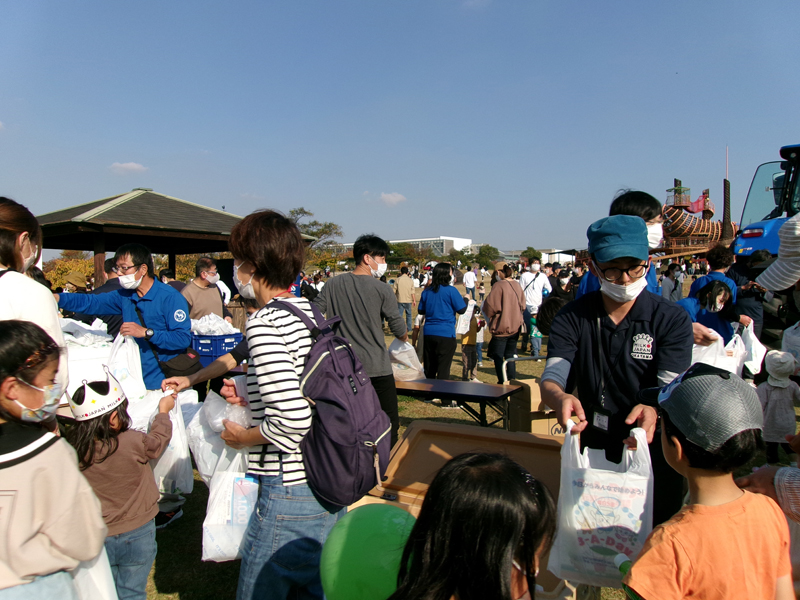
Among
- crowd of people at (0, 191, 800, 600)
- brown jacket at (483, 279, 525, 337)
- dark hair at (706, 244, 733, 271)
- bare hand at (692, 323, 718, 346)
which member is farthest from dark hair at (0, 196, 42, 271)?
dark hair at (706, 244, 733, 271)

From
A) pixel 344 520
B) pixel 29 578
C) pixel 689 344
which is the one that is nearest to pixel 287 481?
pixel 344 520

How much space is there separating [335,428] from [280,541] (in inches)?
17.2

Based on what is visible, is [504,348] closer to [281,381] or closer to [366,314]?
[366,314]

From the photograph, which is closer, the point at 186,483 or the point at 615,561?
the point at 615,561

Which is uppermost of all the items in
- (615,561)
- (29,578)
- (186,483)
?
(29,578)

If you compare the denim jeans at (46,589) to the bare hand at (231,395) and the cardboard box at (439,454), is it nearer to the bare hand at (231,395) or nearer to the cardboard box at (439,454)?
the bare hand at (231,395)

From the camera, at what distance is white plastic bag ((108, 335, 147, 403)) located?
301 centimetres

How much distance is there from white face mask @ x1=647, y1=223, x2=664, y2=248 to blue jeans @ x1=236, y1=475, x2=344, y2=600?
1827mm

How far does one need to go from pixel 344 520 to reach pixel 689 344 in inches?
58.2

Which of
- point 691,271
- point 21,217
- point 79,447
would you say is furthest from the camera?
point 691,271

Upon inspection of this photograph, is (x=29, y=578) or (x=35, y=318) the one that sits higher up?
(x=35, y=318)

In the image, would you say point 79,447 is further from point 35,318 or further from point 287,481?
point 287,481

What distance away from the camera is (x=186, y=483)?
3035 mm

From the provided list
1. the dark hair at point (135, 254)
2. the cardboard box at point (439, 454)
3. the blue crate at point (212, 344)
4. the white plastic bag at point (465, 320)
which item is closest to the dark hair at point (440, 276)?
the white plastic bag at point (465, 320)
